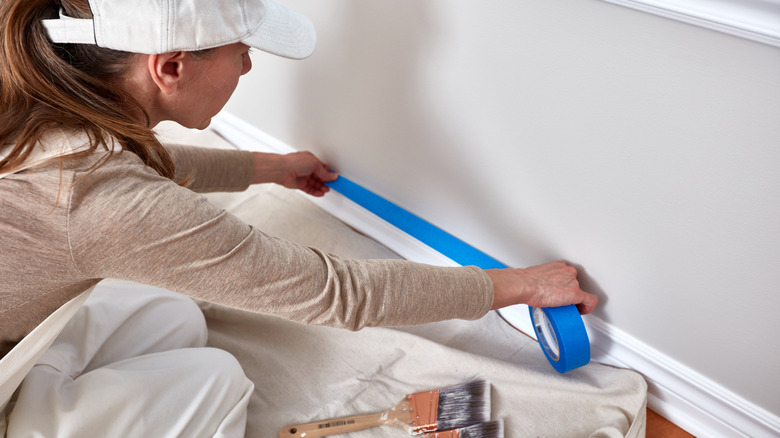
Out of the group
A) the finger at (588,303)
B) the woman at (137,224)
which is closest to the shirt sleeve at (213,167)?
the woman at (137,224)

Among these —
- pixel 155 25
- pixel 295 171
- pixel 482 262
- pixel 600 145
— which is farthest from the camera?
pixel 295 171

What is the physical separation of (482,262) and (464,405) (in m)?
0.34

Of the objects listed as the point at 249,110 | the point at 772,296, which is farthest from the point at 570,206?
the point at 249,110

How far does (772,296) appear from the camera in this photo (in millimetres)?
958

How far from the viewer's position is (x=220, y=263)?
2.74 ft

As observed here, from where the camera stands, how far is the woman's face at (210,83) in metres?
0.87

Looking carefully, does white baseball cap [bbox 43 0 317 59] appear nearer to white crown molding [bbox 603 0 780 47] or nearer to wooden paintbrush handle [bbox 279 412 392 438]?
white crown molding [bbox 603 0 780 47]

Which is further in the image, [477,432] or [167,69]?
[477,432]

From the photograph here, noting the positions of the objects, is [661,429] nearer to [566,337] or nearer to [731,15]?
[566,337]

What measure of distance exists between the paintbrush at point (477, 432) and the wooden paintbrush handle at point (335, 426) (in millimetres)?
95

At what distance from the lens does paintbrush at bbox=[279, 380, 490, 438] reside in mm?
1163

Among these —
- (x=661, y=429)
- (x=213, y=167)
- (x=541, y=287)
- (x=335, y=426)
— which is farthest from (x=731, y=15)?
(x=213, y=167)

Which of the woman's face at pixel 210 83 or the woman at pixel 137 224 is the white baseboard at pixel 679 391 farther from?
the woman's face at pixel 210 83

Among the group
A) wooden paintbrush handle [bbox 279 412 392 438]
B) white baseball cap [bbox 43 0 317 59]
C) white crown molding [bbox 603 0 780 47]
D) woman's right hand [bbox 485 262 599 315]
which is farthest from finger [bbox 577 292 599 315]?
white baseball cap [bbox 43 0 317 59]
